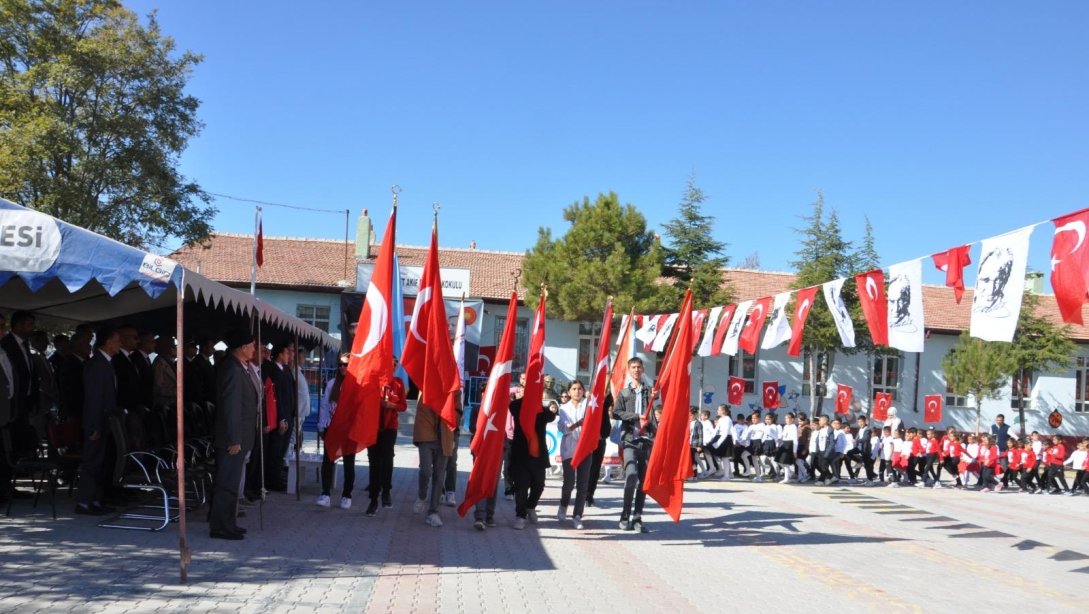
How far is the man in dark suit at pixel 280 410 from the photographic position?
1277 cm

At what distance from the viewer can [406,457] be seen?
21922mm

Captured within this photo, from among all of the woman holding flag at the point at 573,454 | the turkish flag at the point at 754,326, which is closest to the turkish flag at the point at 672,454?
the woman holding flag at the point at 573,454

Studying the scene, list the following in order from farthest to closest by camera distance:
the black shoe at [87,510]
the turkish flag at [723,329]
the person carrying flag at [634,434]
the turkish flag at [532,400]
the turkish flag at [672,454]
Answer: the turkish flag at [723,329] < the person carrying flag at [634,434] < the turkish flag at [532,400] < the turkish flag at [672,454] < the black shoe at [87,510]

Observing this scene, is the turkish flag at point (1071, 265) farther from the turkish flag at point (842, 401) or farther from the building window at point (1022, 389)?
the building window at point (1022, 389)

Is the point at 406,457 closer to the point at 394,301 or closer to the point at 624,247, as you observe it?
the point at 394,301

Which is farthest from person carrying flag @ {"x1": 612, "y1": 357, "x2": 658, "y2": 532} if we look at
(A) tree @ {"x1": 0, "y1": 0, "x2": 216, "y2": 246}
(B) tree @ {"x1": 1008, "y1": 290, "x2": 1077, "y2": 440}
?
(B) tree @ {"x1": 1008, "y1": 290, "x2": 1077, "y2": 440}

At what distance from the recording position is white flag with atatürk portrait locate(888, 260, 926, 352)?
13.5 m

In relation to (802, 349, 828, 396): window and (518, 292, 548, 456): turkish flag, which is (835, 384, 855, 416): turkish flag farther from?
(518, 292, 548, 456): turkish flag

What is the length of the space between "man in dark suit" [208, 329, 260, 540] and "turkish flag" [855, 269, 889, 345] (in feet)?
30.4

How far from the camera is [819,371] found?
40.3 meters

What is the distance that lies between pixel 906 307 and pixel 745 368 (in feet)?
92.1

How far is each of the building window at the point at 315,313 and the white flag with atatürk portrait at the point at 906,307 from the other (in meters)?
30.5

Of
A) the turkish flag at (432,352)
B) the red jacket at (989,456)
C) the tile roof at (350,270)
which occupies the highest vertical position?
the tile roof at (350,270)

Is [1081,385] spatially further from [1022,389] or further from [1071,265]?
[1071,265]
